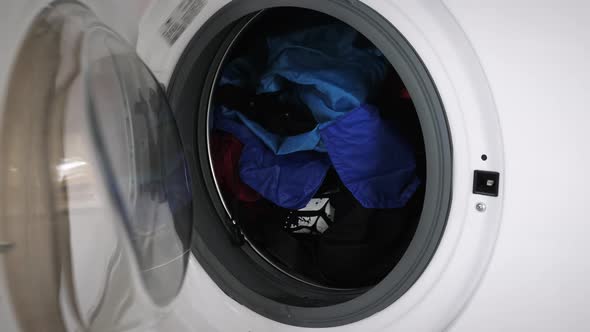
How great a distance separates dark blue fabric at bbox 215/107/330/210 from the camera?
1186 mm

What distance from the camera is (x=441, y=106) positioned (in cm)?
69

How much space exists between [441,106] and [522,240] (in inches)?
9.0

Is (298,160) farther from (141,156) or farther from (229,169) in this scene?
(141,156)

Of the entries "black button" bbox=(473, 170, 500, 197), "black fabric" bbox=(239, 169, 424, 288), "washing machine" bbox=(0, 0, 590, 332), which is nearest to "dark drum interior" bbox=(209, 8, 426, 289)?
"black fabric" bbox=(239, 169, 424, 288)

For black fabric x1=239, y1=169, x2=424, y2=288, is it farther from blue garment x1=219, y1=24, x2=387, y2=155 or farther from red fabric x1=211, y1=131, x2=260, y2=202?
blue garment x1=219, y1=24, x2=387, y2=155

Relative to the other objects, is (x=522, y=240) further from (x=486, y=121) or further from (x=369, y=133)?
(x=369, y=133)

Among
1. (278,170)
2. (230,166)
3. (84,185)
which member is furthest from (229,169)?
(84,185)

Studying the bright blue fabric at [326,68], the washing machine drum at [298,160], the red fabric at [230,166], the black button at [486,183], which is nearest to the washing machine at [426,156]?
the black button at [486,183]

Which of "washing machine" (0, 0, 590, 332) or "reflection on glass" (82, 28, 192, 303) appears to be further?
"reflection on glass" (82, 28, 192, 303)

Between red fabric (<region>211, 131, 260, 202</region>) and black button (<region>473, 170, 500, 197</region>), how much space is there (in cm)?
73

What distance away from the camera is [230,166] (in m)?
1.26

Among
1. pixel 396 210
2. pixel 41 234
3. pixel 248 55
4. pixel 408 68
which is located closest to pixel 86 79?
pixel 41 234

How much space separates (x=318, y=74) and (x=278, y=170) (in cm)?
31

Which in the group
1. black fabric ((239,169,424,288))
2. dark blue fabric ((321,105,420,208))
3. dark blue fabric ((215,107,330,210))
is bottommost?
black fabric ((239,169,424,288))
